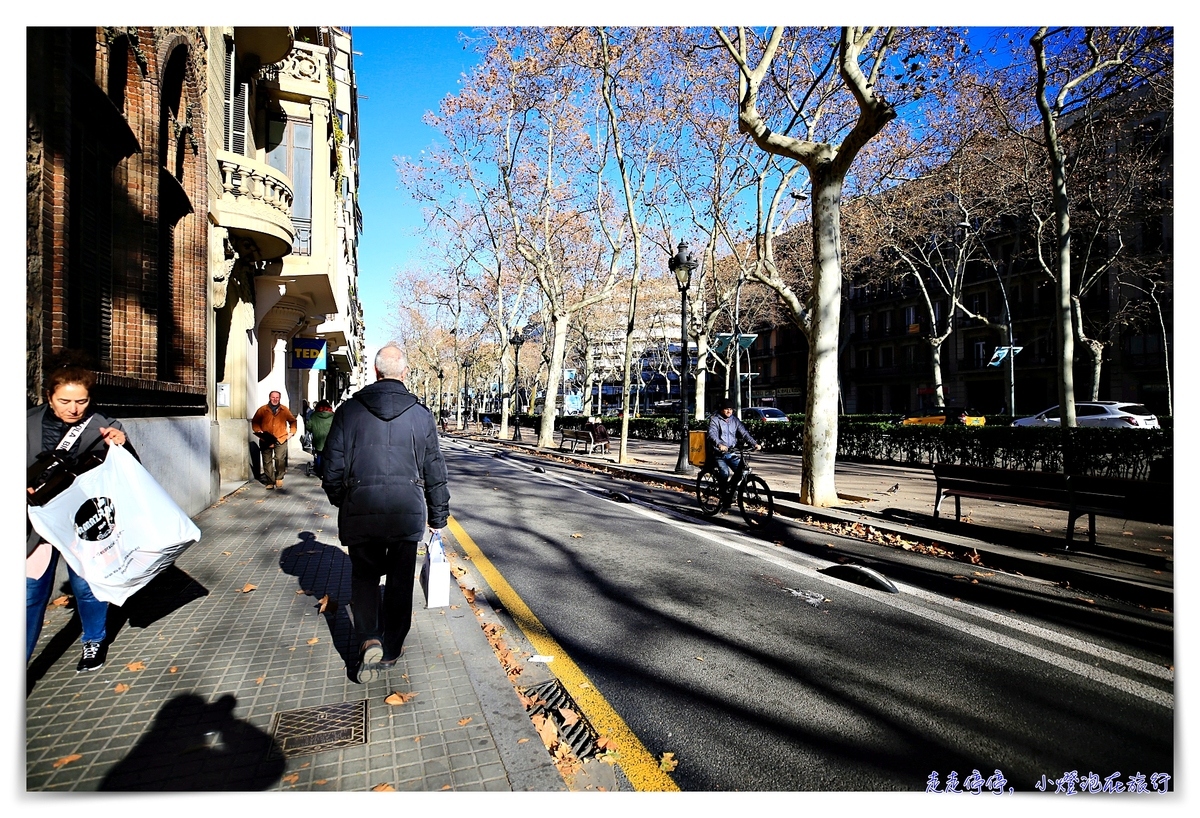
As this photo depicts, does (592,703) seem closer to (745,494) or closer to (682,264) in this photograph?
(745,494)

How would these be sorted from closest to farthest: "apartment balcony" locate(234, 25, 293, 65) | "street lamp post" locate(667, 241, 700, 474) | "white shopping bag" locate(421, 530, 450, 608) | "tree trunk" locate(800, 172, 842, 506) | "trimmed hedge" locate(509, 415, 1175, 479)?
"white shopping bag" locate(421, 530, 450, 608) < "tree trunk" locate(800, 172, 842, 506) < "apartment balcony" locate(234, 25, 293, 65) < "trimmed hedge" locate(509, 415, 1175, 479) < "street lamp post" locate(667, 241, 700, 474)

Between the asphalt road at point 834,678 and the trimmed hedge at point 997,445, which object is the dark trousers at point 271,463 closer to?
the asphalt road at point 834,678

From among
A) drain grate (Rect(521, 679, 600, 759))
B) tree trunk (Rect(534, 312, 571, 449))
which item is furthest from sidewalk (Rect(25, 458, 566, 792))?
tree trunk (Rect(534, 312, 571, 449))

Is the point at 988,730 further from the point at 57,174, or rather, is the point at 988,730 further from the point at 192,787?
the point at 57,174

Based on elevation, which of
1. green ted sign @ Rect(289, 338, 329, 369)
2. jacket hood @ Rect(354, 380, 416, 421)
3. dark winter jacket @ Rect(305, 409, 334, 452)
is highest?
green ted sign @ Rect(289, 338, 329, 369)

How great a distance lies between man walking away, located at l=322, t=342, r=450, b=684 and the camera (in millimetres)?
3217

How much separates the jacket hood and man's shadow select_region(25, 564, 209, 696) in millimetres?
1585

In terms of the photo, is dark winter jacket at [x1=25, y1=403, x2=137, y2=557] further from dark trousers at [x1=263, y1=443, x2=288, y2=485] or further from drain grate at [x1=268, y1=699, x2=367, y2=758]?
dark trousers at [x1=263, y1=443, x2=288, y2=485]

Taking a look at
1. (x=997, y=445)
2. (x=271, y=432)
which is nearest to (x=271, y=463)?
(x=271, y=432)

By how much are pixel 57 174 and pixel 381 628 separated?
486 centimetres

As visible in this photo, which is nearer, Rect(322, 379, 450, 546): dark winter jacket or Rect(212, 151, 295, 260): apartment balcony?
Rect(322, 379, 450, 546): dark winter jacket

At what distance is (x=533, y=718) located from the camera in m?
2.97

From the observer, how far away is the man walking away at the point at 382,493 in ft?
10.6
